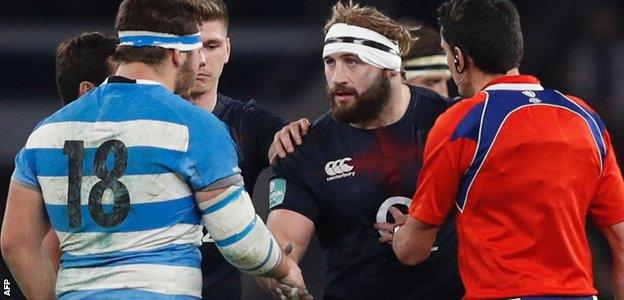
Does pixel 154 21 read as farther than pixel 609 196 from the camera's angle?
No

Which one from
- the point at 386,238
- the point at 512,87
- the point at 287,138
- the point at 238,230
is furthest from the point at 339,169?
the point at 238,230

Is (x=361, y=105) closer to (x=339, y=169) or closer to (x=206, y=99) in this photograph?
(x=339, y=169)

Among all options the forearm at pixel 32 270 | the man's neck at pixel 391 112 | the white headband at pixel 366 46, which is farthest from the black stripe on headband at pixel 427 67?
the forearm at pixel 32 270

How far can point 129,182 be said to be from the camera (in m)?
3.41

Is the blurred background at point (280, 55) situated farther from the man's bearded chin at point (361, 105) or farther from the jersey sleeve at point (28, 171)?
the jersey sleeve at point (28, 171)

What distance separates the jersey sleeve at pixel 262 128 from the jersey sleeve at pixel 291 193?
244 millimetres

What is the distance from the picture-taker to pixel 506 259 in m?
3.66

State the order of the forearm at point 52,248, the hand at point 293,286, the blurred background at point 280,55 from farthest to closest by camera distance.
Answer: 1. the blurred background at point 280,55
2. the forearm at point 52,248
3. the hand at point 293,286

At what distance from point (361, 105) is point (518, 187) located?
0.87m

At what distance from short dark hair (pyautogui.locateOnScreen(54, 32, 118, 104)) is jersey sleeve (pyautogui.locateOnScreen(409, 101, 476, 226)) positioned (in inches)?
47.2

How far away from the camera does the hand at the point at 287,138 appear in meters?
4.38

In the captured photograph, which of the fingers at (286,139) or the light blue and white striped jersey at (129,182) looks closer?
the light blue and white striped jersey at (129,182)

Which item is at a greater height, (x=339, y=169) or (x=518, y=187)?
(x=518, y=187)

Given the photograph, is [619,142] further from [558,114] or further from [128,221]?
[128,221]
